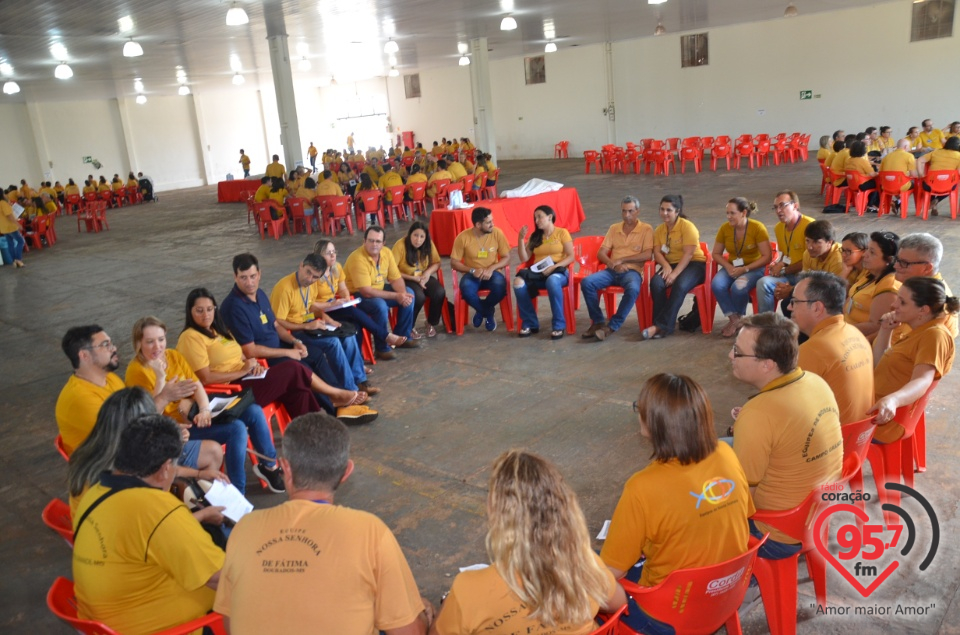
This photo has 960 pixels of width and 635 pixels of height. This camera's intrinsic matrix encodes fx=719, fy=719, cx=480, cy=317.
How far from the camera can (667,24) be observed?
18.6 m

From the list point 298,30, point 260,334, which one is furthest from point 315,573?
point 298,30

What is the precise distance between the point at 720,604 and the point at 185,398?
279 cm

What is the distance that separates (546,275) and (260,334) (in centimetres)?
251

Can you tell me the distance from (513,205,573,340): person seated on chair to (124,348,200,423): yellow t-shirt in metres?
2.94

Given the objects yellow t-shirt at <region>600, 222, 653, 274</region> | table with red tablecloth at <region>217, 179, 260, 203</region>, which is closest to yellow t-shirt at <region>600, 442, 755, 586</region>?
yellow t-shirt at <region>600, 222, 653, 274</region>

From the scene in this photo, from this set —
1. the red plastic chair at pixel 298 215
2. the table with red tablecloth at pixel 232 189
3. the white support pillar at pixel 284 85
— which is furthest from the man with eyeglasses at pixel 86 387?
the table with red tablecloth at pixel 232 189

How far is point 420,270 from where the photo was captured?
20.8 feet

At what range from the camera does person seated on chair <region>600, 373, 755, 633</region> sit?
6.54ft

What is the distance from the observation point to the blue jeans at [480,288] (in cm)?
629

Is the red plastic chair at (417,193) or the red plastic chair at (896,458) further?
the red plastic chair at (417,193)

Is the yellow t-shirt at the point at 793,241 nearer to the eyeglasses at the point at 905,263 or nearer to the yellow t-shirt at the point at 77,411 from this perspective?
the eyeglasses at the point at 905,263

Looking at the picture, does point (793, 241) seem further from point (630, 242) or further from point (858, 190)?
point (858, 190)

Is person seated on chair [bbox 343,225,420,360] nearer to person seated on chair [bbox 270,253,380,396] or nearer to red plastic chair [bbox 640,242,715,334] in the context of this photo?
person seated on chair [bbox 270,253,380,396]

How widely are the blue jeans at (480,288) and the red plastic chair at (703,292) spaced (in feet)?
3.97
